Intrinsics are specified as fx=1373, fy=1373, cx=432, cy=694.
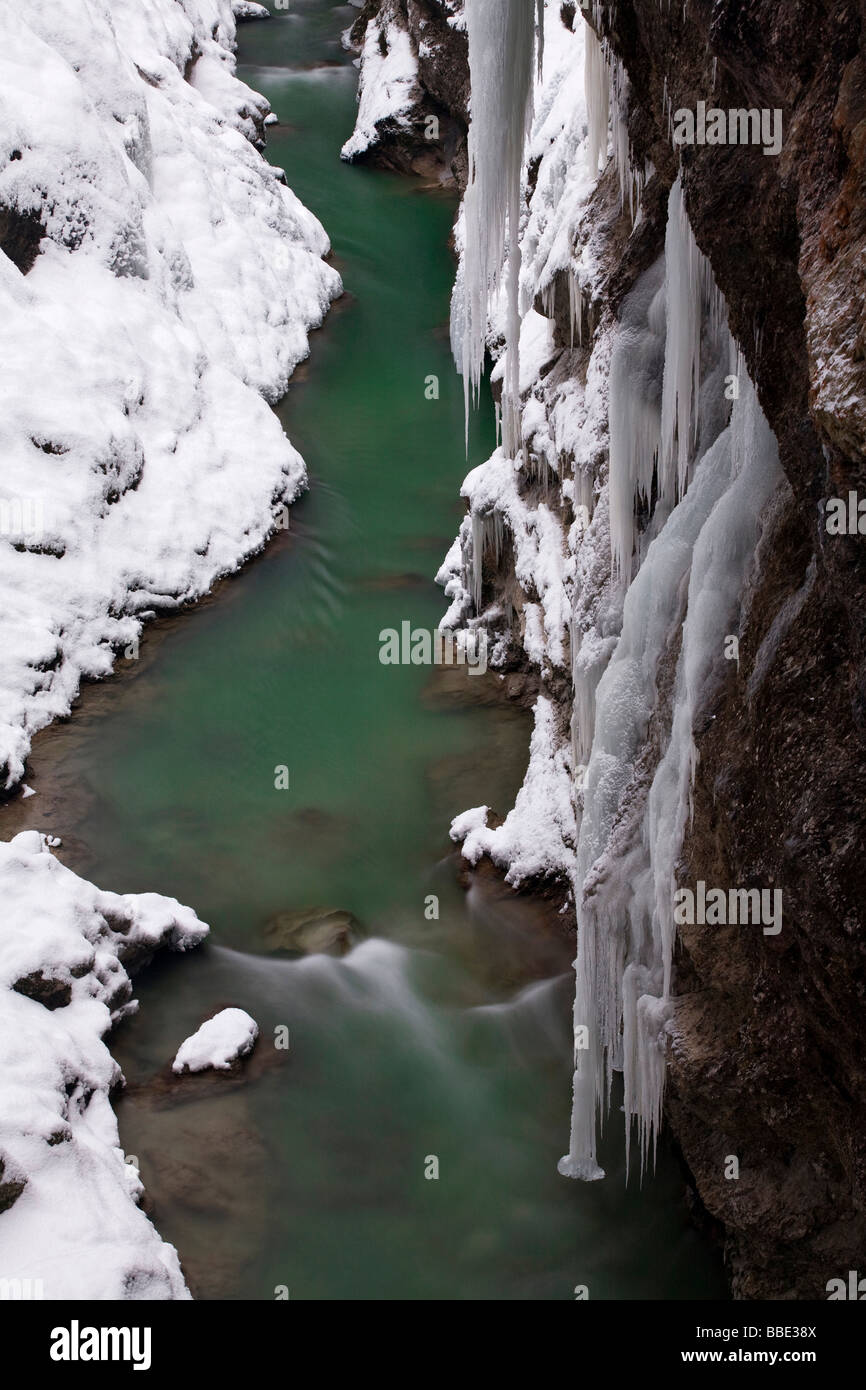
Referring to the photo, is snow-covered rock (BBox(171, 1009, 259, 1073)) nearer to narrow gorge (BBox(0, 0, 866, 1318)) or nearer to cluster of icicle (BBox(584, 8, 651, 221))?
narrow gorge (BBox(0, 0, 866, 1318))

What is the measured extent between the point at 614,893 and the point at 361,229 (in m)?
18.6

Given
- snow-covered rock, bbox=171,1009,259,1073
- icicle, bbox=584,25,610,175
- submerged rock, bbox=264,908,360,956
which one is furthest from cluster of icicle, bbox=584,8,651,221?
snow-covered rock, bbox=171,1009,259,1073

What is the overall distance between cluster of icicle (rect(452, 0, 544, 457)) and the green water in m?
3.80

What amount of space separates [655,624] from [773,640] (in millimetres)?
1628

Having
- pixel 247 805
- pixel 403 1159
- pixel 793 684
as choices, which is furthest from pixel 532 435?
pixel 793 684

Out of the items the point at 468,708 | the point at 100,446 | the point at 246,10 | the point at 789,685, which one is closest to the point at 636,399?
the point at 789,685

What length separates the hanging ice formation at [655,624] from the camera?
559cm

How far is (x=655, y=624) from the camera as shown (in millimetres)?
6562

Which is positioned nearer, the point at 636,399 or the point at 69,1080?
the point at 636,399

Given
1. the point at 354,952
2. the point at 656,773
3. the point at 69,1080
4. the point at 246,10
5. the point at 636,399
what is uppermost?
the point at 246,10

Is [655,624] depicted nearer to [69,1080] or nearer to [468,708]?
[69,1080]

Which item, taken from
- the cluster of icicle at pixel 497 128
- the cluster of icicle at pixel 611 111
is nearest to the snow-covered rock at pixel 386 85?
the cluster of icicle at pixel 497 128

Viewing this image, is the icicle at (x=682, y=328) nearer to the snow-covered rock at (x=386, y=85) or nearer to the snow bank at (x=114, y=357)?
the snow bank at (x=114, y=357)

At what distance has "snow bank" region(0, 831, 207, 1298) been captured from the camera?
6.75m
